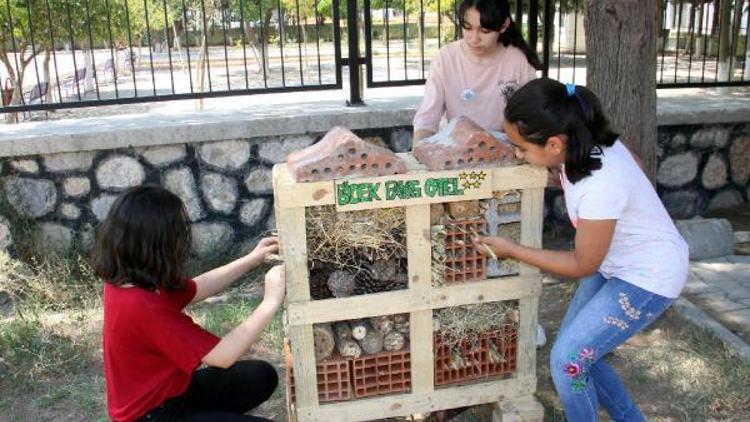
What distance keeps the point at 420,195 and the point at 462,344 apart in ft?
2.15

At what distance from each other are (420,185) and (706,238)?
3.25m

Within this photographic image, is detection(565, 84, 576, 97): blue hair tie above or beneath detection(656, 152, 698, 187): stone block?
above

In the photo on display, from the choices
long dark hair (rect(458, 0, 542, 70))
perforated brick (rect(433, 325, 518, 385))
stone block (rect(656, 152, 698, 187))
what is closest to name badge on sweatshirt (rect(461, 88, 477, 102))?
long dark hair (rect(458, 0, 542, 70))

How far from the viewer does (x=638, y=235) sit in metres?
2.40

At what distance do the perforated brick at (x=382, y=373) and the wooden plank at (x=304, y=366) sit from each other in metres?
0.16

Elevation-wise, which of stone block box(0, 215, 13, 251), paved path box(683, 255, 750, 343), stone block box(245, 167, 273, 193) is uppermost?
stone block box(245, 167, 273, 193)

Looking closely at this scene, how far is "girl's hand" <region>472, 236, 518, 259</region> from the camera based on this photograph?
2453mm

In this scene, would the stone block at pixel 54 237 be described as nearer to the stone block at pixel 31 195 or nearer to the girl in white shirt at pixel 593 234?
the stone block at pixel 31 195

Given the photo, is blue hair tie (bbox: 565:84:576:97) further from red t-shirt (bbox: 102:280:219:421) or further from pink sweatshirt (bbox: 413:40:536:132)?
red t-shirt (bbox: 102:280:219:421)

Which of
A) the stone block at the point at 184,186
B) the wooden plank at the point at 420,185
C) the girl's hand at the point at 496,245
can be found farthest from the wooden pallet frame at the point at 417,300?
the stone block at the point at 184,186

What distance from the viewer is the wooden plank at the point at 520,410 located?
8.94 ft

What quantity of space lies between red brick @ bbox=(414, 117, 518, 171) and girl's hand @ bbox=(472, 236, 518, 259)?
0.84 ft

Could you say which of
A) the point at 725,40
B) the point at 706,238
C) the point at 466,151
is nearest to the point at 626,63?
the point at 706,238

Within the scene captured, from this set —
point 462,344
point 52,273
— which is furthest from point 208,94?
point 462,344
